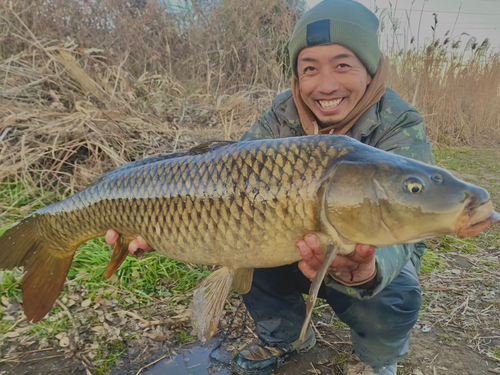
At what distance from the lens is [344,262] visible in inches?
42.0

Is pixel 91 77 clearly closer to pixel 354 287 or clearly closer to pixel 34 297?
pixel 34 297

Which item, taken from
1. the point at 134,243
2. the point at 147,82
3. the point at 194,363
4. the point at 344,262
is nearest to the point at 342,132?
the point at 344,262

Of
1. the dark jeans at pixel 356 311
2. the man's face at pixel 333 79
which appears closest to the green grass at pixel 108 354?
the dark jeans at pixel 356 311

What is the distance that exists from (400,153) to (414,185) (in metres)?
0.50

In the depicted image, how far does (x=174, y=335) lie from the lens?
5.53ft

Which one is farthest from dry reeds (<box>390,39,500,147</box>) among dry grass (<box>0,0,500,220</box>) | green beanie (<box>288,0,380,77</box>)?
green beanie (<box>288,0,380,77</box>)

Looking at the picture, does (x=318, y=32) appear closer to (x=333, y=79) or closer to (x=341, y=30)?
(x=341, y=30)

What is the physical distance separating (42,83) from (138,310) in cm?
238

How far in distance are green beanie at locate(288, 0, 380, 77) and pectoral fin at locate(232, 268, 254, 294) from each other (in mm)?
959

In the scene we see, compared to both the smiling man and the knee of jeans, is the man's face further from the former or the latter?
the knee of jeans

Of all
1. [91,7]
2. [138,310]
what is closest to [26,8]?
[91,7]

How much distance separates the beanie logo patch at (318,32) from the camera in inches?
62.5

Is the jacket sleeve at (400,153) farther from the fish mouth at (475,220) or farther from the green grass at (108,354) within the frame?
the green grass at (108,354)

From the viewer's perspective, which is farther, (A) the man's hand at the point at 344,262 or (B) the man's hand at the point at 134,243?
(B) the man's hand at the point at 134,243
